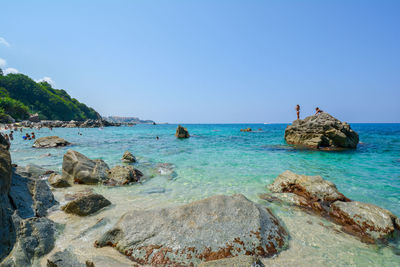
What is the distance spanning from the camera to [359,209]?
5.11m

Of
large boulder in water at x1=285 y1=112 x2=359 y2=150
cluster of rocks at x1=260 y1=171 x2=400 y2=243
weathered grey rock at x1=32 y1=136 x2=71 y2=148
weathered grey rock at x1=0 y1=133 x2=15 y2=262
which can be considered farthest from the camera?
large boulder in water at x1=285 y1=112 x2=359 y2=150

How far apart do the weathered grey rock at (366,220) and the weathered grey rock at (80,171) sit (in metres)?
8.94

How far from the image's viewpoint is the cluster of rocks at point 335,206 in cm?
452

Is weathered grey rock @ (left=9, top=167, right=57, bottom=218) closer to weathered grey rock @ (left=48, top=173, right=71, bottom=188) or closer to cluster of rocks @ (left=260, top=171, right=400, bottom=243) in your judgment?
weathered grey rock @ (left=48, top=173, right=71, bottom=188)

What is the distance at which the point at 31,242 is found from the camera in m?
3.28

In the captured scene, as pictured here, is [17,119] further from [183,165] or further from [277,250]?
[277,250]

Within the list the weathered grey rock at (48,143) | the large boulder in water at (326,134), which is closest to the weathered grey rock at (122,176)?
the weathered grey rock at (48,143)

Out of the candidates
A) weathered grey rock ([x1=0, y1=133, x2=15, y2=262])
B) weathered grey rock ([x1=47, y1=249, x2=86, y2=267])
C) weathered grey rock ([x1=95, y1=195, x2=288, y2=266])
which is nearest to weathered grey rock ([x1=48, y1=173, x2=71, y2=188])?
weathered grey rock ([x1=0, y1=133, x2=15, y2=262])

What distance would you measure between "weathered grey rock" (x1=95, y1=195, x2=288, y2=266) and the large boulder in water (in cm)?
1937

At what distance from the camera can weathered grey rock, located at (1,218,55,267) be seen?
9.17 ft

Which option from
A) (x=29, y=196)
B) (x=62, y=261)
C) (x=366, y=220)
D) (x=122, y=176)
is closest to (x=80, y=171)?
(x=122, y=176)

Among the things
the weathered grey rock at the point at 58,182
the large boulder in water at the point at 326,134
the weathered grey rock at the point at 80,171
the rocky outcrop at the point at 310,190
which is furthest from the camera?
the large boulder in water at the point at 326,134

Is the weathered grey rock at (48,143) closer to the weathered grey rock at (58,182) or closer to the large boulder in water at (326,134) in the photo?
the weathered grey rock at (58,182)

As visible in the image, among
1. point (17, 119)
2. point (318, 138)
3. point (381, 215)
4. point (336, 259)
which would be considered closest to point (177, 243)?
point (336, 259)
